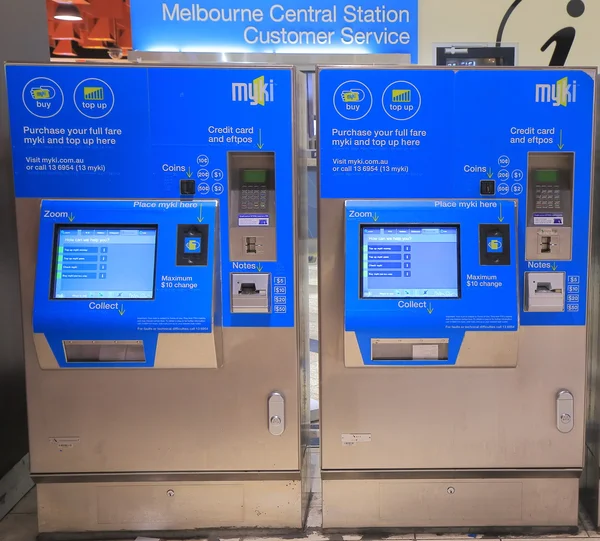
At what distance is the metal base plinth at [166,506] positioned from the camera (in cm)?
254

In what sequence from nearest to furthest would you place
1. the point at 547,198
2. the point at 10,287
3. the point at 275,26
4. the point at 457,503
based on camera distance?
1. the point at 547,198
2. the point at 457,503
3. the point at 10,287
4. the point at 275,26

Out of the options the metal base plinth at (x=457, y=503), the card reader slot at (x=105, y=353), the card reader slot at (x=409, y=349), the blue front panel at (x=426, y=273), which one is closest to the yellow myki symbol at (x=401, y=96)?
the blue front panel at (x=426, y=273)


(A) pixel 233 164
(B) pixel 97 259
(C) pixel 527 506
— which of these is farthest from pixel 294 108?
(C) pixel 527 506

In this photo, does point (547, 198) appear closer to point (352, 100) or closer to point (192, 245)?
point (352, 100)

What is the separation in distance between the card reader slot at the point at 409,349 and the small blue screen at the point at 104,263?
0.93 metres

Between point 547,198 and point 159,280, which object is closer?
point 159,280

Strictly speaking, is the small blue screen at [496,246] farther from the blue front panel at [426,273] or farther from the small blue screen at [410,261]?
the small blue screen at [410,261]

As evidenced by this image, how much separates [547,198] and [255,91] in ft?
4.09

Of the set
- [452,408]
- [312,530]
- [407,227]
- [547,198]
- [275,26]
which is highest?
[275,26]

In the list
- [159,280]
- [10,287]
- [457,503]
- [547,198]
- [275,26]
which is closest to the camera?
[159,280]

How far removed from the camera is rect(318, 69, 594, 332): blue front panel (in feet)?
7.74

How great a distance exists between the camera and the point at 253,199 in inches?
94.6

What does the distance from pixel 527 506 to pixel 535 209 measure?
126cm

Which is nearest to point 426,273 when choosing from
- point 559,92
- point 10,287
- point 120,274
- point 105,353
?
point 559,92
